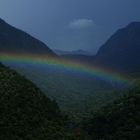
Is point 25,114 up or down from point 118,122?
up

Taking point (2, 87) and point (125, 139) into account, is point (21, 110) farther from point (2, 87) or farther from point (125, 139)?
point (125, 139)

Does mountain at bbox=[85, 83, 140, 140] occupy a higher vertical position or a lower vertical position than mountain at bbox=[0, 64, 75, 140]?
lower

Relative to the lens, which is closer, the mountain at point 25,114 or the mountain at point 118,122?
the mountain at point 25,114

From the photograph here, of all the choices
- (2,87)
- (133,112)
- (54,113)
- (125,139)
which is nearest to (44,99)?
(54,113)

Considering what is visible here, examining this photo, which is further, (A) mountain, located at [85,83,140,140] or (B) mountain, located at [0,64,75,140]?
(A) mountain, located at [85,83,140,140]
